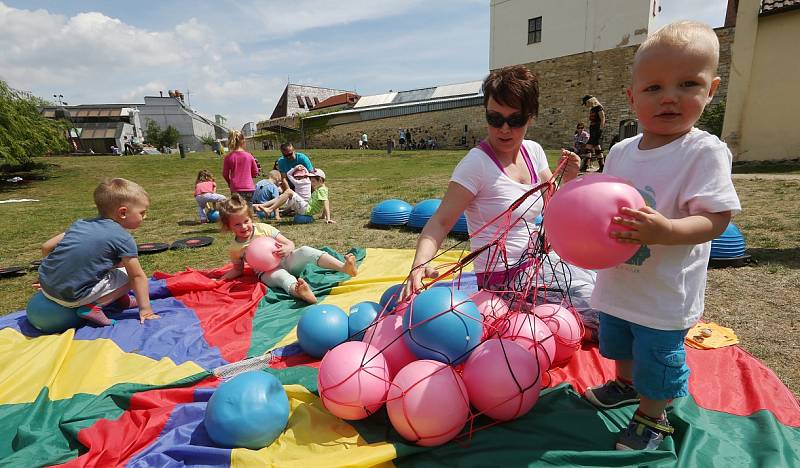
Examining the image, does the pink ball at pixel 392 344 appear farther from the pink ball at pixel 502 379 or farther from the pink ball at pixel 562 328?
the pink ball at pixel 562 328

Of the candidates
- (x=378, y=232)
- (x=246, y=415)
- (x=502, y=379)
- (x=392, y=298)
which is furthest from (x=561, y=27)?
(x=246, y=415)

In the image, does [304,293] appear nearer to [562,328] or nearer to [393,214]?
[562,328]

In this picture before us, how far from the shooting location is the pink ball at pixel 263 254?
446 centimetres

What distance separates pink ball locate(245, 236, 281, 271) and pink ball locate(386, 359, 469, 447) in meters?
2.73

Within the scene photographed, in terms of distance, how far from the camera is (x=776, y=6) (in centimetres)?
1322

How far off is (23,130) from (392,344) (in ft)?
67.1

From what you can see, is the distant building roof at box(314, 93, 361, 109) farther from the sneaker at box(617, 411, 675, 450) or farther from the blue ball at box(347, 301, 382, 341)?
the sneaker at box(617, 411, 675, 450)

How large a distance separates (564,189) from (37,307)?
13.5ft

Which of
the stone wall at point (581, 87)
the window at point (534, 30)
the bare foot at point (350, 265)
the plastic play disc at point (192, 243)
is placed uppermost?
the window at point (534, 30)

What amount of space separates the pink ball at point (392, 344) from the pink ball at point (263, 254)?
7.58ft

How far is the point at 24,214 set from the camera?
11.0 meters

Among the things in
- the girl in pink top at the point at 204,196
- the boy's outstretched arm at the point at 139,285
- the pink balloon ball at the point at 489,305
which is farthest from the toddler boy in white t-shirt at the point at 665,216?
the girl in pink top at the point at 204,196

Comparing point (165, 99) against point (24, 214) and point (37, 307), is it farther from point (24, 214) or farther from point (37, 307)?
point (37, 307)

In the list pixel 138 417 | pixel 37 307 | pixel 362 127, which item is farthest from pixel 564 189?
pixel 362 127
